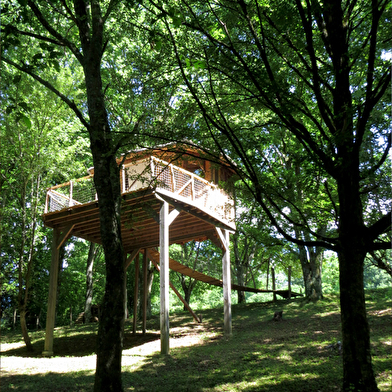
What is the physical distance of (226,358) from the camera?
7.95 metres

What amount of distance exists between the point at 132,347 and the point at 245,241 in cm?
1201

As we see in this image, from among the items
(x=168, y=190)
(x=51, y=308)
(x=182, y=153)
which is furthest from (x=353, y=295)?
(x=51, y=308)

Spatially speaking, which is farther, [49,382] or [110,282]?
[49,382]

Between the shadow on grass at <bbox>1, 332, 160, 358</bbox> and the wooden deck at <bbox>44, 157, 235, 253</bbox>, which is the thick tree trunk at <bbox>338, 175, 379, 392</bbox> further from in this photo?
the shadow on grass at <bbox>1, 332, 160, 358</bbox>

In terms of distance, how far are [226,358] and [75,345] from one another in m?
6.53

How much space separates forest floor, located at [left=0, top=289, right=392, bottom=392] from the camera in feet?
19.4

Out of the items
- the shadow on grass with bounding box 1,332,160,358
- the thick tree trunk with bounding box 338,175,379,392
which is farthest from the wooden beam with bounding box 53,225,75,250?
the thick tree trunk with bounding box 338,175,379,392

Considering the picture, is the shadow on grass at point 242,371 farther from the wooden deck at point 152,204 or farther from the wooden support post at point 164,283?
the wooden deck at point 152,204

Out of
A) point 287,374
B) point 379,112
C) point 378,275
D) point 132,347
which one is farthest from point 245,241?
point 378,275

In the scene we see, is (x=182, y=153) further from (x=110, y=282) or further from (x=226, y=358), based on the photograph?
(x=226, y=358)

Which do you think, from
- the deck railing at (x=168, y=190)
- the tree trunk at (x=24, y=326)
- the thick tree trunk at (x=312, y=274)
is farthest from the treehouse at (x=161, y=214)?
the thick tree trunk at (x=312, y=274)

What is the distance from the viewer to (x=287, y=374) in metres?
6.04

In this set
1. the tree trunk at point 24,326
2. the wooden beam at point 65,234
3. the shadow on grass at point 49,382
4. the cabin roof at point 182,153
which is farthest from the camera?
the wooden beam at point 65,234

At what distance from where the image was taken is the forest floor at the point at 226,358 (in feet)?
19.4
